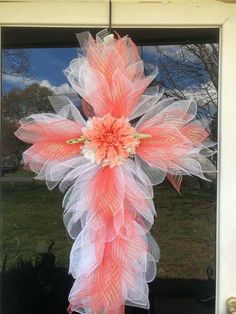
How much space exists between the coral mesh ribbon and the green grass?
0.10m

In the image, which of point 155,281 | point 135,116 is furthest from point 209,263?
point 135,116

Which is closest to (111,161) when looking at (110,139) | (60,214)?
(110,139)

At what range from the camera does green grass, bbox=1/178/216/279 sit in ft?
4.78

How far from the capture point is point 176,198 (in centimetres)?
146

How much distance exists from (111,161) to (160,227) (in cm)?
31

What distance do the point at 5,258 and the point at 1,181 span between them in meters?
0.25

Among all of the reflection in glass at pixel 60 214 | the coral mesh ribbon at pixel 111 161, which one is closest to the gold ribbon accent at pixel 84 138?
the coral mesh ribbon at pixel 111 161

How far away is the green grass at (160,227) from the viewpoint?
1456mm

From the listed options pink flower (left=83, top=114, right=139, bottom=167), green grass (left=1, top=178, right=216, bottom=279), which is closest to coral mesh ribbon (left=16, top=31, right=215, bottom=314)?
pink flower (left=83, top=114, right=139, bottom=167)

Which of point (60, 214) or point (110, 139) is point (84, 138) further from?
point (60, 214)

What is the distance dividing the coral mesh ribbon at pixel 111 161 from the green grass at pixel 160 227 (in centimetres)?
10

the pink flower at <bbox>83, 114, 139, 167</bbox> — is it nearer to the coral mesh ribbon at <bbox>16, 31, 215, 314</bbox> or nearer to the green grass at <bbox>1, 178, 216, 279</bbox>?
the coral mesh ribbon at <bbox>16, 31, 215, 314</bbox>

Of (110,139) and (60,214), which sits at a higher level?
(110,139)

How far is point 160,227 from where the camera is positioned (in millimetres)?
1459
